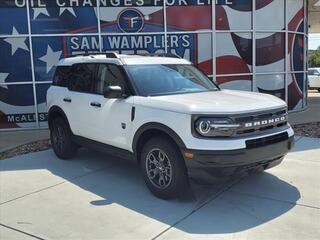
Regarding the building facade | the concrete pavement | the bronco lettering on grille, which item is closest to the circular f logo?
the building facade

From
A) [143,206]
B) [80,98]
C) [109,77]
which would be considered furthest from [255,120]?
[80,98]

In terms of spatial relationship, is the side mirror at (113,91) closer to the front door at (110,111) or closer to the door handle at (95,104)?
the front door at (110,111)

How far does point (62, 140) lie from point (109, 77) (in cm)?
179

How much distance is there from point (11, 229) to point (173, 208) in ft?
5.94

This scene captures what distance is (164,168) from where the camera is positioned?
5.19 metres

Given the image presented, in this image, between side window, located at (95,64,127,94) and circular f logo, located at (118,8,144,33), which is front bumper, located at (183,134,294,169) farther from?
circular f logo, located at (118,8,144,33)

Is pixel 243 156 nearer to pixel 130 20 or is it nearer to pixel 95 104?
pixel 95 104

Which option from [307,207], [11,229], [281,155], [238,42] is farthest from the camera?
[238,42]

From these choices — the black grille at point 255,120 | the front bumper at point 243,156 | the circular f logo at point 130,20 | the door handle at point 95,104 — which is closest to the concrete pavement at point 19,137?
the door handle at point 95,104

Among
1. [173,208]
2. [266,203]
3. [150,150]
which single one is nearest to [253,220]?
[266,203]

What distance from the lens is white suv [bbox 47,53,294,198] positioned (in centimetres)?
478

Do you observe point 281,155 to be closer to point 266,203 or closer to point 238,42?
point 266,203

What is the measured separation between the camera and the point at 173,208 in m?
4.98

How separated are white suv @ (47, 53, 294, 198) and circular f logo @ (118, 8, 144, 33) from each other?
15.2 ft
